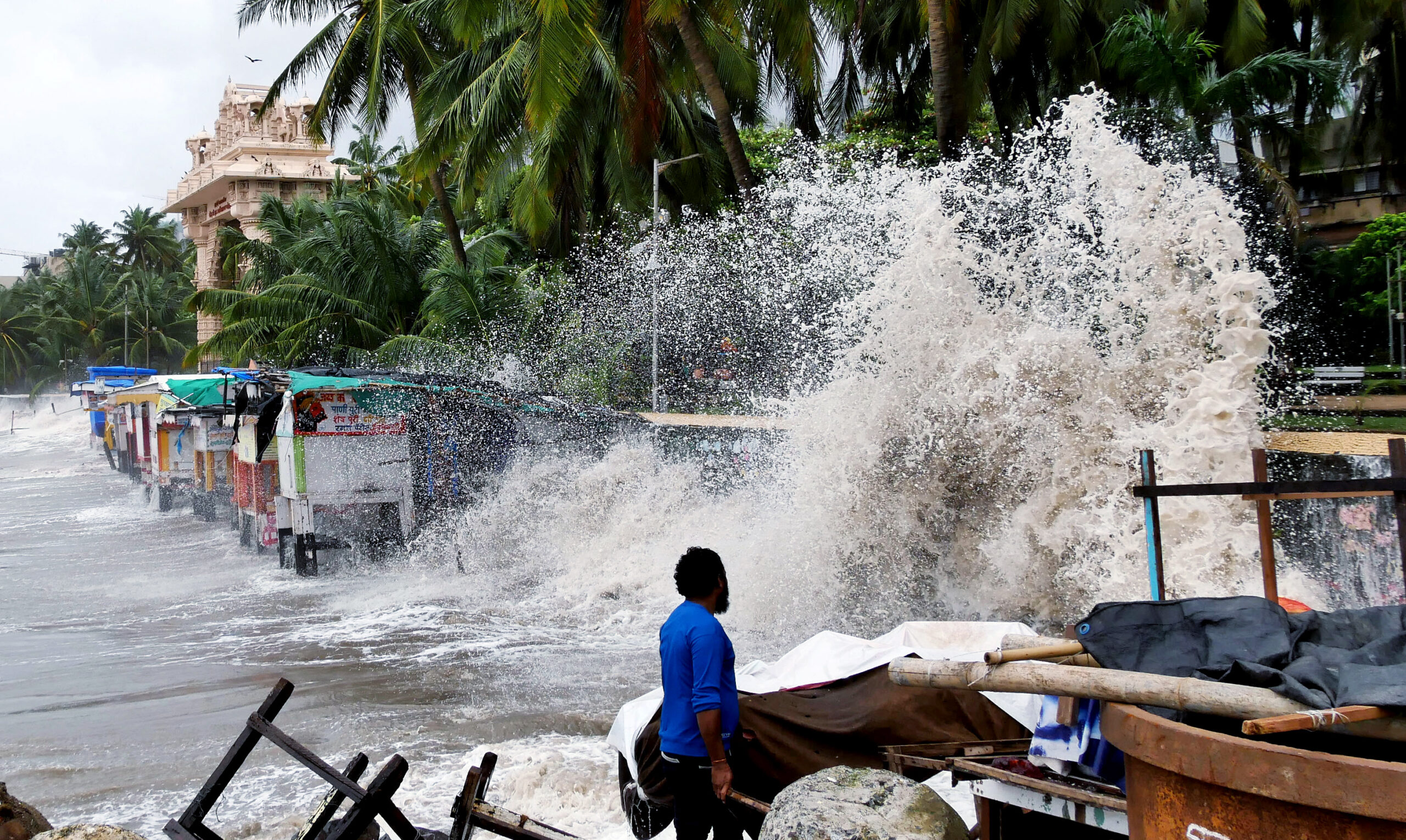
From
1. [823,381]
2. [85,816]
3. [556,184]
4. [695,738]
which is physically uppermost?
[556,184]

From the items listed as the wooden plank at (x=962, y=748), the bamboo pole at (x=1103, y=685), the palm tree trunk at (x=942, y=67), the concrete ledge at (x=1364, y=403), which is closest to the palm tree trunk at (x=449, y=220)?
the palm tree trunk at (x=942, y=67)

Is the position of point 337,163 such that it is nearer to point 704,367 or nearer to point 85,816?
point 704,367

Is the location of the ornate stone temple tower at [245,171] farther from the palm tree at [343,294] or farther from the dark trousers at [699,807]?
the dark trousers at [699,807]

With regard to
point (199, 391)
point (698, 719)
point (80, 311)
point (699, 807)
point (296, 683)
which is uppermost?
point (80, 311)

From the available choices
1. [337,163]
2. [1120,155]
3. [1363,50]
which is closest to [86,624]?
[1120,155]

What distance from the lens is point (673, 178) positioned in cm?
2588

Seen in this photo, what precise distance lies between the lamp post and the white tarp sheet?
15.4m

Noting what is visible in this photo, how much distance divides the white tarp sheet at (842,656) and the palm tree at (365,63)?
2015 centimetres

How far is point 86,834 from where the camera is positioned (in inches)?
130

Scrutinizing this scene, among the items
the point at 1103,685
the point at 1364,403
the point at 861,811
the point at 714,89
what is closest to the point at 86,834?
the point at 861,811

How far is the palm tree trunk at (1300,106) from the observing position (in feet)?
61.4

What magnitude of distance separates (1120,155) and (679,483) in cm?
732

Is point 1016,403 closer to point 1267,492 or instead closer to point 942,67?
point 942,67

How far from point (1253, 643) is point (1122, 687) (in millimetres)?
366
